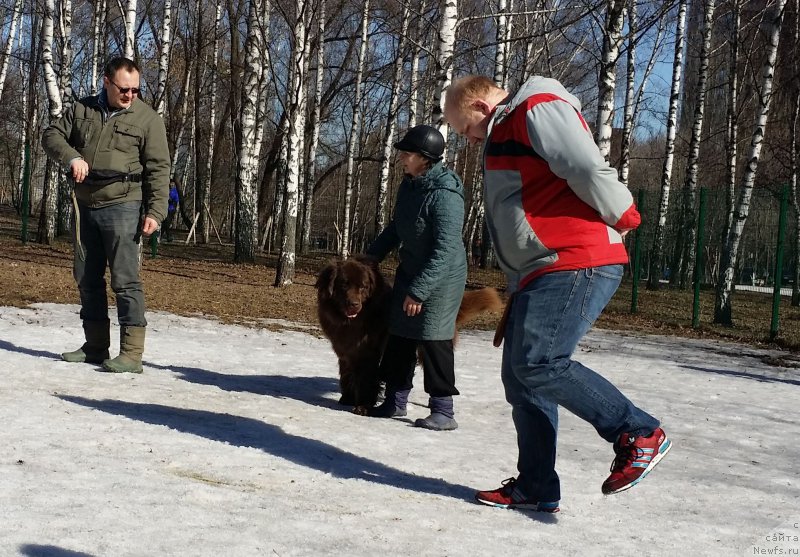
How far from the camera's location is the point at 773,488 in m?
4.25

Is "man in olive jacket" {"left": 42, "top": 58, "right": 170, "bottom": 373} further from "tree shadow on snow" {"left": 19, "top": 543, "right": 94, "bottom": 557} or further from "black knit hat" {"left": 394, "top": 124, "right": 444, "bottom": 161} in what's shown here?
"tree shadow on snow" {"left": 19, "top": 543, "right": 94, "bottom": 557}

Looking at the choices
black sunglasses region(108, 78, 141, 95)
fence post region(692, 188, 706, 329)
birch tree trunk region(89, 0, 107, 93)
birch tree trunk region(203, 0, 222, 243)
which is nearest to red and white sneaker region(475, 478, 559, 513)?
black sunglasses region(108, 78, 141, 95)

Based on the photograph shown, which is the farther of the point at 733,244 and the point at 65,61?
the point at 65,61

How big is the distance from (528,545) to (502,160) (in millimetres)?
1485

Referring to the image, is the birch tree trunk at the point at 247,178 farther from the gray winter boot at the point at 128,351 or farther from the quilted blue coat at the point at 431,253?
the quilted blue coat at the point at 431,253

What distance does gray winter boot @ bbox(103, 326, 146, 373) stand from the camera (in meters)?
5.80

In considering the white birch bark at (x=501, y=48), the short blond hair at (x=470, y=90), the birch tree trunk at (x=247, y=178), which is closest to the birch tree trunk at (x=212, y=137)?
the birch tree trunk at (x=247, y=178)

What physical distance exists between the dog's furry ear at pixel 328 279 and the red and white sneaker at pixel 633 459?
2.50 m

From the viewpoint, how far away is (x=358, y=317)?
536 cm

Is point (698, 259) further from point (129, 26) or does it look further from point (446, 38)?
point (129, 26)

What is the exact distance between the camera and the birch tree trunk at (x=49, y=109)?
609 inches

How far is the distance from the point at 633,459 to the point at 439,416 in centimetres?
206

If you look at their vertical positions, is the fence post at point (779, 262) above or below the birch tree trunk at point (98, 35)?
below

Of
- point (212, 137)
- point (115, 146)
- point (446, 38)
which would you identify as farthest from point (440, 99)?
point (212, 137)
